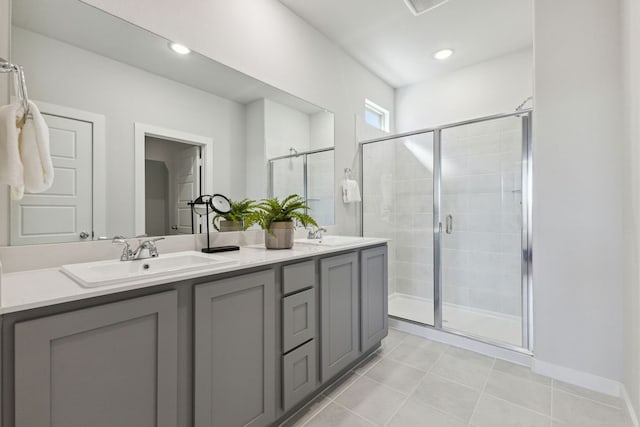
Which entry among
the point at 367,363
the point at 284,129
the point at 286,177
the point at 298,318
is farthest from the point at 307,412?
the point at 284,129

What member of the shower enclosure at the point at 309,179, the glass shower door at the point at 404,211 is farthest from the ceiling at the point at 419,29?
the shower enclosure at the point at 309,179

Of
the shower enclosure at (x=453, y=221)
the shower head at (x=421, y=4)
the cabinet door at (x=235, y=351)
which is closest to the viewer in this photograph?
the cabinet door at (x=235, y=351)

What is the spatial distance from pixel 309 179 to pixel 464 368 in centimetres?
182

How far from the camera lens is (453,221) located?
3.13 metres

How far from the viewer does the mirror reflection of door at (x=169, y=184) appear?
152cm

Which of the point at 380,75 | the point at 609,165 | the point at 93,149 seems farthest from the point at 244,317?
the point at 380,75

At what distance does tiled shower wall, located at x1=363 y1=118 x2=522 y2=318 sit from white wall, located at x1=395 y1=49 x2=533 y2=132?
1.18ft

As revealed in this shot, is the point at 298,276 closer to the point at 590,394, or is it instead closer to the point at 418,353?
the point at 418,353

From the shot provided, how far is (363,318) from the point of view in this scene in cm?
204

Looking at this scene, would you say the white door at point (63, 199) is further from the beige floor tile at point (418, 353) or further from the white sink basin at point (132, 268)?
the beige floor tile at point (418, 353)

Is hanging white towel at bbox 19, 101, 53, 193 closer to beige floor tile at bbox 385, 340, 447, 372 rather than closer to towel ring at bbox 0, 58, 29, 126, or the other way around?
towel ring at bbox 0, 58, 29, 126

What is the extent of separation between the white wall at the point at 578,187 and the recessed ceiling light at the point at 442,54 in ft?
3.35

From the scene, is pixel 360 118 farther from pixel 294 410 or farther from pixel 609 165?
pixel 294 410

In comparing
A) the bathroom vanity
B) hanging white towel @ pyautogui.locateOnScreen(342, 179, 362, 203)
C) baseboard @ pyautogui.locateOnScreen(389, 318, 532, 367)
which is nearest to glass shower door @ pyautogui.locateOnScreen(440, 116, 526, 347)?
baseboard @ pyautogui.locateOnScreen(389, 318, 532, 367)
